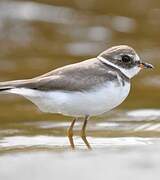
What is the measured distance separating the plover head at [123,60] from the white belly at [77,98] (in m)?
0.55

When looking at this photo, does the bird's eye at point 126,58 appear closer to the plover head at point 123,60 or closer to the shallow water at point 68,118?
the plover head at point 123,60

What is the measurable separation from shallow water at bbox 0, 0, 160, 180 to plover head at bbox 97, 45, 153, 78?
815 millimetres

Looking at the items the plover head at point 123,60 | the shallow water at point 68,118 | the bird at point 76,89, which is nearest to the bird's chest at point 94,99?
the bird at point 76,89

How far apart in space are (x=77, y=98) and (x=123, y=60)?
95 centimetres

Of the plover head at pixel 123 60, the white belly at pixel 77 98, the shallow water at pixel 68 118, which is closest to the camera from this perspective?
the shallow water at pixel 68 118

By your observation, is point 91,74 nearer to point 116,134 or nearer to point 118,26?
point 116,134

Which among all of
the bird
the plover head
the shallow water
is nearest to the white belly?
the bird

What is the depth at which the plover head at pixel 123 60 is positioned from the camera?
859cm

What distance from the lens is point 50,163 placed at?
5.96m

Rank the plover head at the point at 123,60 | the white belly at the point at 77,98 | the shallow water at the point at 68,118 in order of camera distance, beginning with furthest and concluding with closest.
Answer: the plover head at the point at 123,60 < the white belly at the point at 77,98 < the shallow water at the point at 68,118

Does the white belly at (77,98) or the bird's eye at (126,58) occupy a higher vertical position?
the bird's eye at (126,58)

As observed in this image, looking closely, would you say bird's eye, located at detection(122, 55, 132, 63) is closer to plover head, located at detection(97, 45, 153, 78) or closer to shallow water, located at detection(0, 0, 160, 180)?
plover head, located at detection(97, 45, 153, 78)

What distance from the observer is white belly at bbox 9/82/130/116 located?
795 cm

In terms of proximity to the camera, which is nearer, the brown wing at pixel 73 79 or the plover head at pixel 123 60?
the brown wing at pixel 73 79
